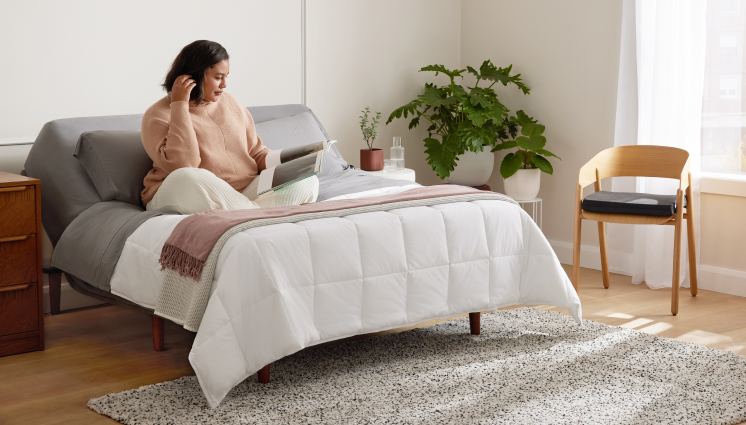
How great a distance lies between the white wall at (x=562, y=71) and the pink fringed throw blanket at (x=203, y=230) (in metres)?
2.13

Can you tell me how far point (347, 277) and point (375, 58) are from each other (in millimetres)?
2527

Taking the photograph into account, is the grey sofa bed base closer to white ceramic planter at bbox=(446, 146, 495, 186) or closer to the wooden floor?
the wooden floor

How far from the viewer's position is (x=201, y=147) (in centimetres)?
315

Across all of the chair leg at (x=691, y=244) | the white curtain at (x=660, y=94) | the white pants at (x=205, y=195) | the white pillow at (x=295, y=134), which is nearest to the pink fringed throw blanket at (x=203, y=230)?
the white pants at (x=205, y=195)

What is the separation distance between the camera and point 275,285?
2312 mm

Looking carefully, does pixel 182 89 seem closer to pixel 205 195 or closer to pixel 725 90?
pixel 205 195

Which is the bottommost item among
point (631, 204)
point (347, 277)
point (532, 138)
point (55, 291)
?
point (55, 291)

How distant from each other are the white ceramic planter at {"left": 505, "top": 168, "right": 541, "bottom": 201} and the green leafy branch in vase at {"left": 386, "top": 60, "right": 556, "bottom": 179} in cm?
5

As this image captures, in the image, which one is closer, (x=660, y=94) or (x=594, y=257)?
(x=660, y=94)

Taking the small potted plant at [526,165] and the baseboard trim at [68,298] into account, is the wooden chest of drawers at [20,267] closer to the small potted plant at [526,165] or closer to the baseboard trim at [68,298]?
the baseboard trim at [68,298]

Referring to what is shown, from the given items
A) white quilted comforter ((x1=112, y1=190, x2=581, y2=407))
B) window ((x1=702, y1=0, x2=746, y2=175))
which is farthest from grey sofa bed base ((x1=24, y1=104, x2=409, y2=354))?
window ((x1=702, y1=0, x2=746, y2=175))

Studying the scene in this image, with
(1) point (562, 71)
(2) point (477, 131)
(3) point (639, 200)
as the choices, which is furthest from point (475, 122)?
(3) point (639, 200)

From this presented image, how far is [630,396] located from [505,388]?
388 mm

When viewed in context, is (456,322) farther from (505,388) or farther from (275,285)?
(275,285)
